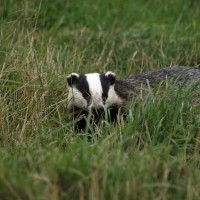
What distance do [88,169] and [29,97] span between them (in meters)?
1.67

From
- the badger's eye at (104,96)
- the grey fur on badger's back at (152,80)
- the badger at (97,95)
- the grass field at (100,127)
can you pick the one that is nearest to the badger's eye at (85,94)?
the badger at (97,95)

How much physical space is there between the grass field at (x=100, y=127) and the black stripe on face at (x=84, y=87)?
25 cm

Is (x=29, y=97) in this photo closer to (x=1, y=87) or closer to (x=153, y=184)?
(x=1, y=87)

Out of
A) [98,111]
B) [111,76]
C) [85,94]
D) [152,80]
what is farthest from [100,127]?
[152,80]

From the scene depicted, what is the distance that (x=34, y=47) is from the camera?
230 inches

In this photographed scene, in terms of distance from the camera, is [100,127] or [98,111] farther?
[98,111]

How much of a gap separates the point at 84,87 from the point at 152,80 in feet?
3.04

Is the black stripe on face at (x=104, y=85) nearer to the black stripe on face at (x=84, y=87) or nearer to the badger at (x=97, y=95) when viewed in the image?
the badger at (x=97, y=95)

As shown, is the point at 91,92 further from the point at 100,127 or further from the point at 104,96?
the point at 100,127

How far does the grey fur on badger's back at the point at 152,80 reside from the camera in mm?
5145

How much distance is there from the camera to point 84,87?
4.68 m

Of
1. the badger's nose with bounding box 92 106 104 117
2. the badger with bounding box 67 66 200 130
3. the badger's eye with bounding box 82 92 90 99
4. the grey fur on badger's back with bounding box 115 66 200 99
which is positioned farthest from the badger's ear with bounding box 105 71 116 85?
the badger's nose with bounding box 92 106 104 117

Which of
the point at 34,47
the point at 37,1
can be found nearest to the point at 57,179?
the point at 34,47

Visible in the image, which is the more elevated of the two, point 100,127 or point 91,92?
point 91,92
